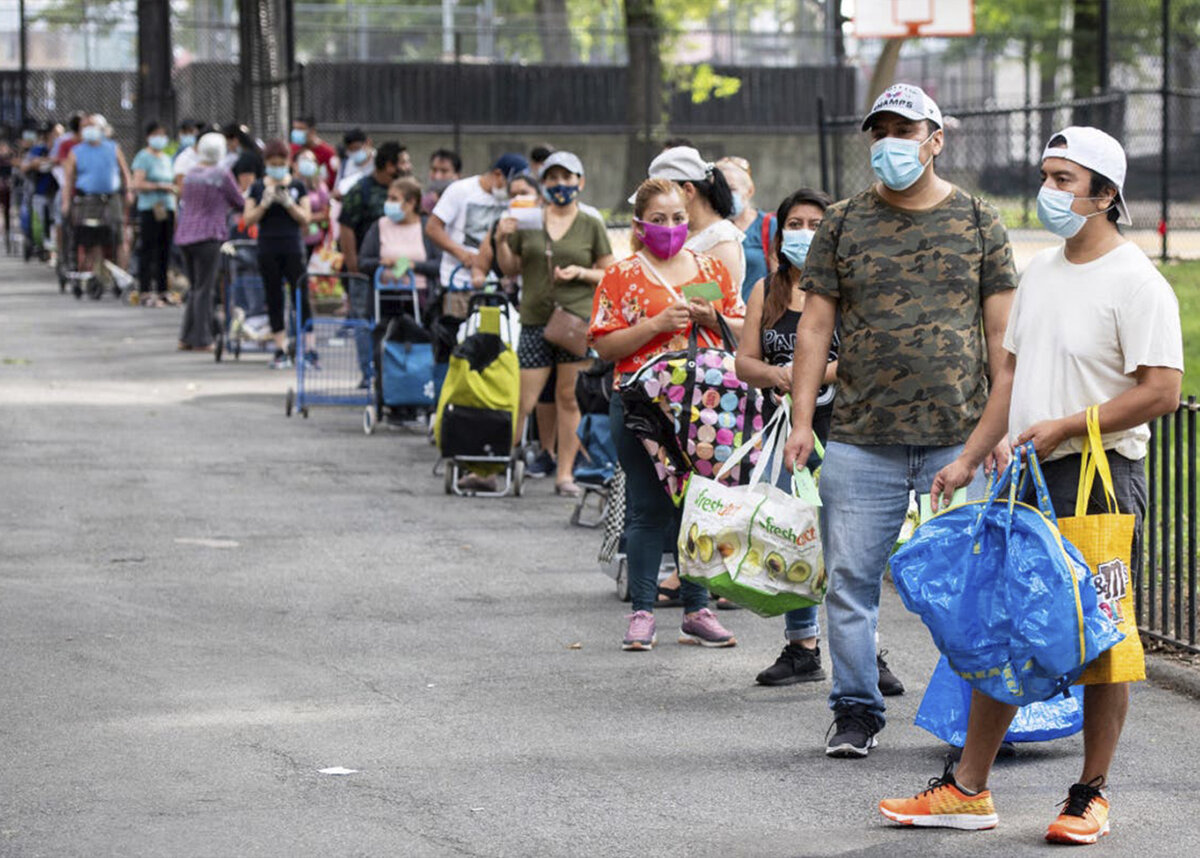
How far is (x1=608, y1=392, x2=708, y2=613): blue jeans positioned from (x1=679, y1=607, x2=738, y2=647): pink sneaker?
220 mm

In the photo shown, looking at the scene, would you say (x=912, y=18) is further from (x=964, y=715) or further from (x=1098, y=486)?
(x=1098, y=486)

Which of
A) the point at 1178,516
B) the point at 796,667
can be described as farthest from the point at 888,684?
the point at 1178,516

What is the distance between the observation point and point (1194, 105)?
112 feet

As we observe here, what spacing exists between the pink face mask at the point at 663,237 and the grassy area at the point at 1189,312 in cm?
644

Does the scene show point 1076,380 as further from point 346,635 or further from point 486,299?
point 486,299

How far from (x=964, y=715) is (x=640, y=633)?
7.18 feet

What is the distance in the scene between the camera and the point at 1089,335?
571 cm

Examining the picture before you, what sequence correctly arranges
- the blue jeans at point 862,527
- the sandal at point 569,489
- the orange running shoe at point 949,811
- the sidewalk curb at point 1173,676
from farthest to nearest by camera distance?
the sandal at point 569,489 < the sidewalk curb at point 1173,676 < the blue jeans at point 862,527 < the orange running shoe at point 949,811

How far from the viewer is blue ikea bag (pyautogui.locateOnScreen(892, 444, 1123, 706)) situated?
5477 millimetres

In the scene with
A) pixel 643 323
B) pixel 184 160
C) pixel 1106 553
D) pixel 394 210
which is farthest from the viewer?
pixel 184 160

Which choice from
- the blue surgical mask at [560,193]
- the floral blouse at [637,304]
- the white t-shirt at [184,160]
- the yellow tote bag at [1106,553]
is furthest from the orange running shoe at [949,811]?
the white t-shirt at [184,160]

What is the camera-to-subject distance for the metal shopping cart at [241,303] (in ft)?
64.7

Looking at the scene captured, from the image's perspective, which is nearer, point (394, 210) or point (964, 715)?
point (964, 715)

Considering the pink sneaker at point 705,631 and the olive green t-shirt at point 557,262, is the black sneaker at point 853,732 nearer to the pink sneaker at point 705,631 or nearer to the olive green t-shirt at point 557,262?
the pink sneaker at point 705,631
